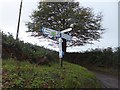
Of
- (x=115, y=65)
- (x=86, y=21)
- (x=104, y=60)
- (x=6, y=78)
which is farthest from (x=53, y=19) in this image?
(x=6, y=78)

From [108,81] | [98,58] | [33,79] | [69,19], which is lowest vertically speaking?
[108,81]

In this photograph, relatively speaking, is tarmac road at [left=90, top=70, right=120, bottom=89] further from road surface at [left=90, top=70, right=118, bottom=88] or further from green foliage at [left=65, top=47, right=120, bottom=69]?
green foliage at [left=65, top=47, right=120, bottom=69]

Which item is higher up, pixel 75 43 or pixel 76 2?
pixel 76 2

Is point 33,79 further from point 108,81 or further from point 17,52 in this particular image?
point 108,81

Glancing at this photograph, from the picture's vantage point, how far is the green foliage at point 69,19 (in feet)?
96.1

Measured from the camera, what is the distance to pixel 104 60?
25.7 m

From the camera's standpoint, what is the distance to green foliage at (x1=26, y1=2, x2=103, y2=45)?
29.3 meters

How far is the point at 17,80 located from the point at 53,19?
21.6m

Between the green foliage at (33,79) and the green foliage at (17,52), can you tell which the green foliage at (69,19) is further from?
the green foliage at (33,79)

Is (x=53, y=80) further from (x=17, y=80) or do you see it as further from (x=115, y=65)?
(x=115, y=65)

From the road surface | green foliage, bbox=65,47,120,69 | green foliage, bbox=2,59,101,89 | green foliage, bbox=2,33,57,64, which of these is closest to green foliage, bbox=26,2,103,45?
green foliage, bbox=65,47,120,69

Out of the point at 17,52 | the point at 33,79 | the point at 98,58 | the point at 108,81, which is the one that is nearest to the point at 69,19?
the point at 98,58

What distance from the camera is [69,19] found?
29.5 meters

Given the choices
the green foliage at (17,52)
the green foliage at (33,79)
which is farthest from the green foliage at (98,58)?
the green foliage at (33,79)
